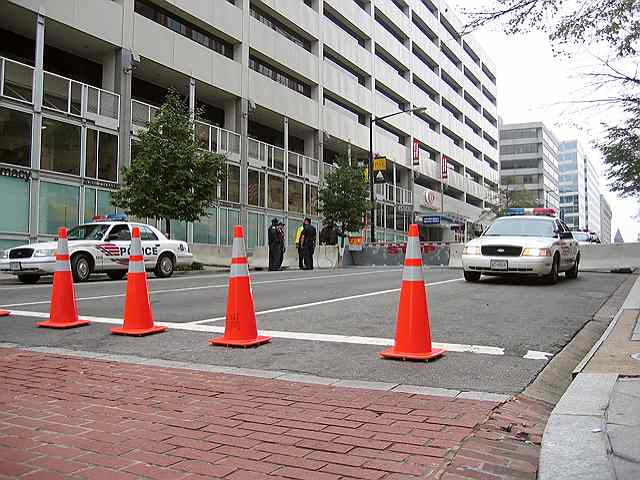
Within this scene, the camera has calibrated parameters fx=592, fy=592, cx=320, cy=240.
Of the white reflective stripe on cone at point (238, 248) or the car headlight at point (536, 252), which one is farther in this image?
the car headlight at point (536, 252)

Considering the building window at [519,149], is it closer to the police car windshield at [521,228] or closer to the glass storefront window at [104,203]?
the glass storefront window at [104,203]

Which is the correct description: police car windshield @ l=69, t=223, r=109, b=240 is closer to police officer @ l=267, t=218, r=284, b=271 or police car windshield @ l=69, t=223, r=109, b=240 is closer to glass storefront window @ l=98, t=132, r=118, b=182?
police officer @ l=267, t=218, r=284, b=271

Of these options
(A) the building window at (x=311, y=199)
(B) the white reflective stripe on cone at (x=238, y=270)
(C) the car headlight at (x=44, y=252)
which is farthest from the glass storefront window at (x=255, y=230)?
(B) the white reflective stripe on cone at (x=238, y=270)

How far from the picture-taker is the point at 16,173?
1970 cm

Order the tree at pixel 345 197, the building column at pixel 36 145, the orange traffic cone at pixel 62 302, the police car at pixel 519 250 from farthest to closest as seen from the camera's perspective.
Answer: the tree at pixel 345 197
the building column at pixel 36 145
the police car at pixel 519 250
the orange traffic cone at pixel 62 302

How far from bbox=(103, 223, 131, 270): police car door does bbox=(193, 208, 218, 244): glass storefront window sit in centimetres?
A: 1092

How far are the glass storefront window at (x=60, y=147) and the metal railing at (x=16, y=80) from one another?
1.07 m

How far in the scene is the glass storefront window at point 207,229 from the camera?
27781 mm

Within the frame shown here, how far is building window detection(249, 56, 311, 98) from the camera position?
3347 cm

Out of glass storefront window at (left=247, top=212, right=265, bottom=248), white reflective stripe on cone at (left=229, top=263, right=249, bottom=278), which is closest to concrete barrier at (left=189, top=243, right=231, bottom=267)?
glass storefront window at (left=247, top=212, right=265, bottom=248)

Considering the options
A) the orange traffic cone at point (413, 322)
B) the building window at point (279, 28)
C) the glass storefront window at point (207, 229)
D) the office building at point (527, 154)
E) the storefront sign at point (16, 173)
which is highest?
the office building at point (527, 154)

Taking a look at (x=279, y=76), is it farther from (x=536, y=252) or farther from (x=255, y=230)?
(x=536, y=252)

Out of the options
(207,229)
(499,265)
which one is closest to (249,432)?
(499,265)

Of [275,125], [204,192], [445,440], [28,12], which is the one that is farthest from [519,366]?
[275,125]
